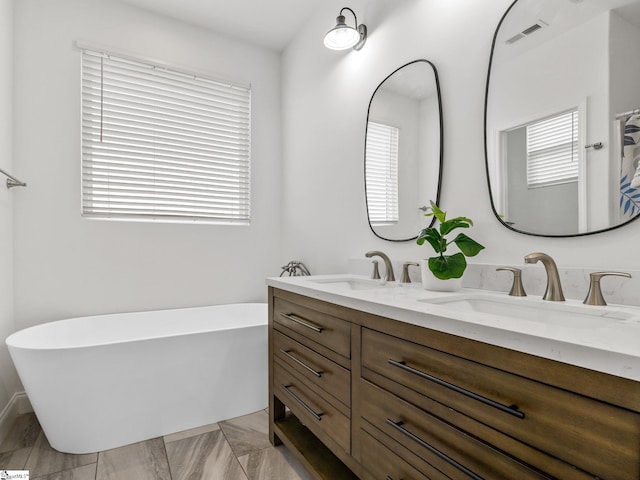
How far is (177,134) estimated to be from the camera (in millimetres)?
2697

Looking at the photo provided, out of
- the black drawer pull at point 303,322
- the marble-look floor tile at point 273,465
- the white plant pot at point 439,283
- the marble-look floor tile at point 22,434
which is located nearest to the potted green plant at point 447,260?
the white plant pot at point 439,283

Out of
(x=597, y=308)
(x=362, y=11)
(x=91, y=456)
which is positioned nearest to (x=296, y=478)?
(x=91, y=456)

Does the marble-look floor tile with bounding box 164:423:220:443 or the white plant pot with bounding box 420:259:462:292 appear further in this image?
the marble-look floor tile with bounding box 164:423:220:443

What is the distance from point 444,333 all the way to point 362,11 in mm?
1973

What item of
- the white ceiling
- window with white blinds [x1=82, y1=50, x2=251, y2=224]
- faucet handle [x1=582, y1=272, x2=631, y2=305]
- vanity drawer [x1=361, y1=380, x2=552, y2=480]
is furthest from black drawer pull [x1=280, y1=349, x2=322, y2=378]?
the white ceiling

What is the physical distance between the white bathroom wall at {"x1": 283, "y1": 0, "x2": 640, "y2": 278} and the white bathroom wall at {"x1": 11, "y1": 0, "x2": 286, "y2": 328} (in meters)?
0.45

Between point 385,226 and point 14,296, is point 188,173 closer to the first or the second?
point 14,296

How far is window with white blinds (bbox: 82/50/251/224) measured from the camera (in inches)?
95.9

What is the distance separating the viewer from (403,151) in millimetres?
1763

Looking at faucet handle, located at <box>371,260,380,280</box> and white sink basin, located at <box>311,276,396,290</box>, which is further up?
faucet handle, located at <box>371,260,380,280</box>

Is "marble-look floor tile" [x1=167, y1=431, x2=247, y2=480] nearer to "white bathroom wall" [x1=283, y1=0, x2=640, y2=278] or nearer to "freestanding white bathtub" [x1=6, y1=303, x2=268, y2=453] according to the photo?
"freestanding white bathtub" [x1=6, y1=303, x2=268, y2=453]

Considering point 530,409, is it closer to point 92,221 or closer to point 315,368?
point 315,368

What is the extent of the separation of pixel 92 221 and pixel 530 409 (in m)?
2.66

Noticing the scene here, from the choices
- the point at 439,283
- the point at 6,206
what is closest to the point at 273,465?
the point at 439,283
